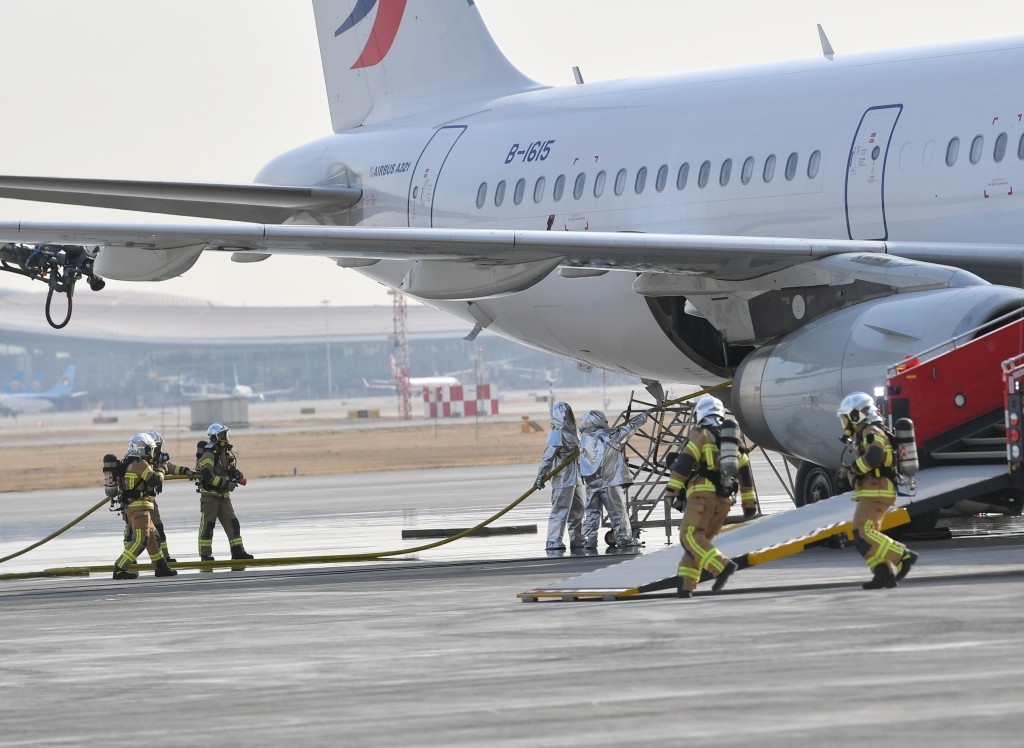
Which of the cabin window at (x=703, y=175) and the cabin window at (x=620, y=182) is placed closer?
the cabin window at (x=703, y=175)

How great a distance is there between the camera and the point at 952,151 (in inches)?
693

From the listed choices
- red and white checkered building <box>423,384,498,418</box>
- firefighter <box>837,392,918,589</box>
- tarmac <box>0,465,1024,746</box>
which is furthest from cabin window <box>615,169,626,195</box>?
red and white checkered building <box>423,384,498,418</box>

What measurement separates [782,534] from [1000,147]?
5410 mm

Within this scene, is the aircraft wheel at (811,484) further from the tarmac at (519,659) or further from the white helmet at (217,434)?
the white helmet at (217,434)

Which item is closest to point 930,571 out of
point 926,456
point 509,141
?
point 926,456

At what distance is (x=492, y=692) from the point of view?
8625mm

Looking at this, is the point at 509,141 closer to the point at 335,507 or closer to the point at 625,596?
the point at 335,507

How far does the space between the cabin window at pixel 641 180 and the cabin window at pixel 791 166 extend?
264 centimetres

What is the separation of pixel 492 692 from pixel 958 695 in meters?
2.28

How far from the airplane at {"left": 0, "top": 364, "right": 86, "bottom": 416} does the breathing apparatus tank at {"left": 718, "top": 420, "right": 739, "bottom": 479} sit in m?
161

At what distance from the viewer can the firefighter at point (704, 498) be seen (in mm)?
13094

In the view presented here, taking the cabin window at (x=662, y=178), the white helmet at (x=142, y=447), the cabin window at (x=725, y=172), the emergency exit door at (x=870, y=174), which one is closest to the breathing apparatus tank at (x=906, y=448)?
the emergency exit door at (x=870, y=174)

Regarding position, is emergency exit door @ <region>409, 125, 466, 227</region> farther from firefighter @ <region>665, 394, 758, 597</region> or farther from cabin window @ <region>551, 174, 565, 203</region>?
firefighter @ <region>665, 394, 758, 597</region>

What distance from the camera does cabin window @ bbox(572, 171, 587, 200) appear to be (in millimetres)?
22625
